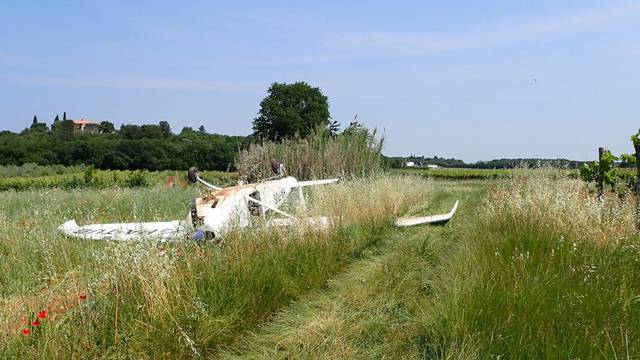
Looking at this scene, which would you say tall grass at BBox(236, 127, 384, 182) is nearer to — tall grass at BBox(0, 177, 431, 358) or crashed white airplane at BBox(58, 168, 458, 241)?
crashed white airplane at BBox(58, 168, 458, 241)

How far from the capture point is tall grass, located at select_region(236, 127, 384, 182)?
1917 centimetres

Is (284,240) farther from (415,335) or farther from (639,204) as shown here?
(639,204)

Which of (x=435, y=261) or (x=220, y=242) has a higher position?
(x=220, y=242)

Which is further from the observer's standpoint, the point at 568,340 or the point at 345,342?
the point at 345,342

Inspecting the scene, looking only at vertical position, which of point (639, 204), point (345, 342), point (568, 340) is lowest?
point (345, 342)

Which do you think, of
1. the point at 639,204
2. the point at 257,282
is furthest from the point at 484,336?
the point at 639,204

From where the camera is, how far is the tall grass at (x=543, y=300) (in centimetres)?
346

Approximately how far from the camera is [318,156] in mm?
19188

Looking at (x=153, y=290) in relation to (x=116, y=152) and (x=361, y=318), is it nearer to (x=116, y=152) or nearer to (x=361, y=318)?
(x=361, y=318)

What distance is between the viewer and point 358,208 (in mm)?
10266

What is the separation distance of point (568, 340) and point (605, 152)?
9.28 m

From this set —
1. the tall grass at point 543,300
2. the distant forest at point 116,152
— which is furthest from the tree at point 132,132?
the tall grass at point 543,300

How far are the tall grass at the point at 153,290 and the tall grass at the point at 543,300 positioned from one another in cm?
155

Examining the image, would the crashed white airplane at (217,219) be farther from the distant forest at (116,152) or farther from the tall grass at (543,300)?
the distant forest at (116,152)
